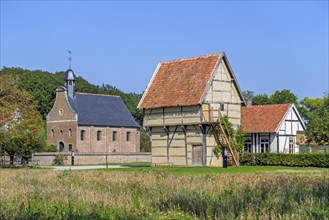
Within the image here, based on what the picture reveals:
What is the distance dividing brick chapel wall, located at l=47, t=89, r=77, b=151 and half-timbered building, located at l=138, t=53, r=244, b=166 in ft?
77.4

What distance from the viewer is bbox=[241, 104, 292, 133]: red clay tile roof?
54.8 meters

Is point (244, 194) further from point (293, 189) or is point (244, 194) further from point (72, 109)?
point (72, 109)

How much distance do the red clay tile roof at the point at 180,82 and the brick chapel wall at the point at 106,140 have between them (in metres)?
23.7

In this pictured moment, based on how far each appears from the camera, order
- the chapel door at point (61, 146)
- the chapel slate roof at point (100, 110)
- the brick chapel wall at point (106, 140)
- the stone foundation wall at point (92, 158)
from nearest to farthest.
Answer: the stone foundation wall at point (92, 158) < the brick chapel wall at point (106, 140) < the chapel slate roof at point (100, 110) < the chapel door at point (61, 146)

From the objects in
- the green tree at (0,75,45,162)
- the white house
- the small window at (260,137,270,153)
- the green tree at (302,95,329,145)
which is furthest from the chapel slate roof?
the green tree at (302,95,329,145)

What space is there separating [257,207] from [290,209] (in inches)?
29.6

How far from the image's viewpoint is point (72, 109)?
70.3 metres

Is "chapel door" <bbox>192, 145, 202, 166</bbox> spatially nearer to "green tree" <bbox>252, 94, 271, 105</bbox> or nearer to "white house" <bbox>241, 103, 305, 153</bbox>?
"white house" <bbox>241, 103, 305, 153</bbox>

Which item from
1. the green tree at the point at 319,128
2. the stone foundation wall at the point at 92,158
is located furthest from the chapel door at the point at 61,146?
the green tree at the point at 319,128

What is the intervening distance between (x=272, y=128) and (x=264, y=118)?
2.17m

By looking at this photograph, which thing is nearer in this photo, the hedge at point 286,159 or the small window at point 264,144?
the hedge at point 286,159

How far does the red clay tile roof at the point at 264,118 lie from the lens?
5479 centimetres

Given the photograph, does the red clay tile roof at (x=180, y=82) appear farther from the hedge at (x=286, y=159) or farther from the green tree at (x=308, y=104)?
the green tree at (x=308, y=104)

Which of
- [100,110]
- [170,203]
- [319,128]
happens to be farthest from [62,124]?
[170,203]
